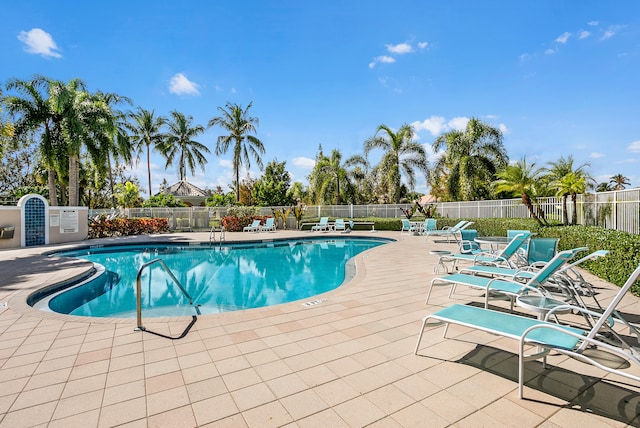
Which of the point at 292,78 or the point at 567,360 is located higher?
the point at 292,78

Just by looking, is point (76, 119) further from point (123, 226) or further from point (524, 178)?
point (524, 178)

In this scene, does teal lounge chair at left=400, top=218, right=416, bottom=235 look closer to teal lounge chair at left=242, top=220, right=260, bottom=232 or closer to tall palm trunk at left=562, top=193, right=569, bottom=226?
tall palm trunk at left=562, top=193, right=569, bottom=226

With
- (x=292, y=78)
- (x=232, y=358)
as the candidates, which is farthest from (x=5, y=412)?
(x=292, y=78)

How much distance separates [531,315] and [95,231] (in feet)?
66.5

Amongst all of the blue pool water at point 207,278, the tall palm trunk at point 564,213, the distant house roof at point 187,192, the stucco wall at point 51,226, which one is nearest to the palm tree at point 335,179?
the blue pool water at point 207,278

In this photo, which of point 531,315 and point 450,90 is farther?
point 450,90

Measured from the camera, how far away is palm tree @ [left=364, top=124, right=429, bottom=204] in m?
22.0

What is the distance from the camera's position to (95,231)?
57.0 feet

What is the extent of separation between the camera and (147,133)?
2883 centimetres

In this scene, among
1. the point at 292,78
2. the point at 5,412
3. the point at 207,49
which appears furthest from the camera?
the point at 292,78

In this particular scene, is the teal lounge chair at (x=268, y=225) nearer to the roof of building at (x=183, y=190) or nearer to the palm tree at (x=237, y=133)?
the palm tree at (x=237, y=133)

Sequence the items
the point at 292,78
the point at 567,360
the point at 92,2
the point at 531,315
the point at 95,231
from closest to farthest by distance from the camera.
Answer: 1. the point at 567,360
2. the point at 531,315
3. the point at 92,2
4. the point at 292,78
5. the point at 95,231

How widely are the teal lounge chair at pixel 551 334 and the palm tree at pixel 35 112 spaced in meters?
20.7

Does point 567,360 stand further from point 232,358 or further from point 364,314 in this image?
point 232,358
